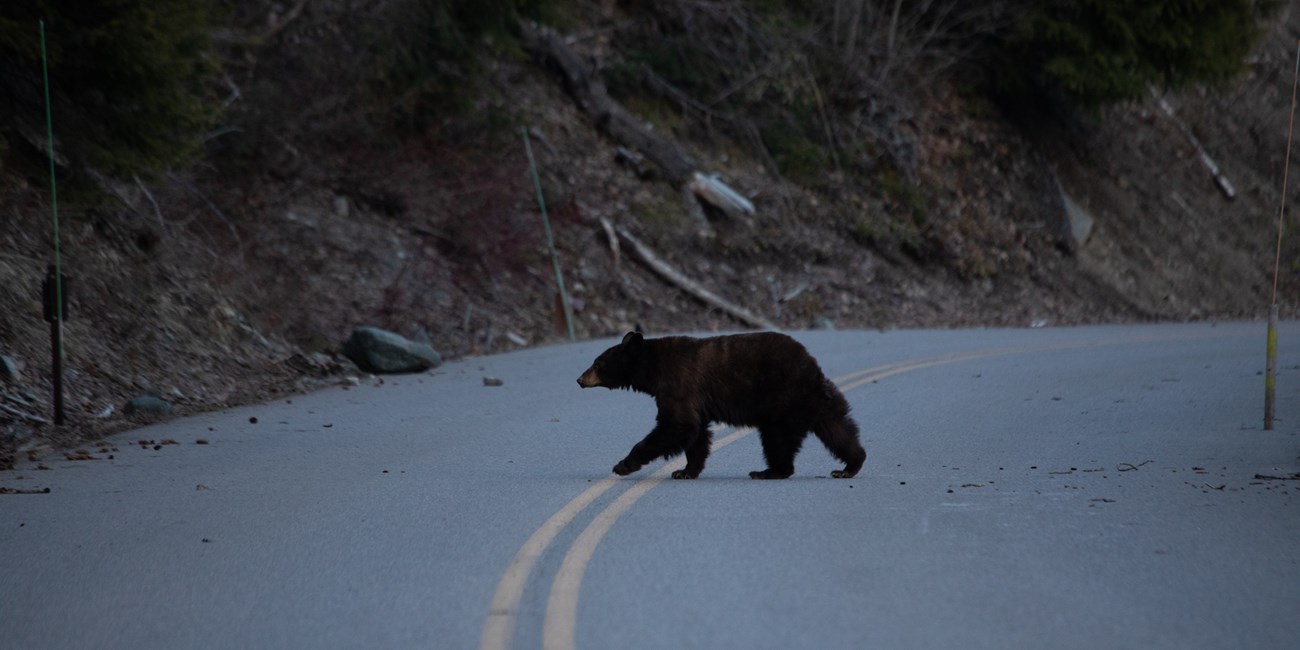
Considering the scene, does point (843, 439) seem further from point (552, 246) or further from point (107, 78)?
point (552, 246)

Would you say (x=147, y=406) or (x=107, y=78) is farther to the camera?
(x=107, y=78)

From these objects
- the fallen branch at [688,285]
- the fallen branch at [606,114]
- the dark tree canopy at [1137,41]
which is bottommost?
the fallen branch at [688,285]

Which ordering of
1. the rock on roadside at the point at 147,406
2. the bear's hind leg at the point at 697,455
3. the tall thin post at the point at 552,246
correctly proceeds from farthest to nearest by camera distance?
the tall thin post at the point at 552,246, the rock on roadside at the point at 147,406, the bear's hind leg at the point at 697,455

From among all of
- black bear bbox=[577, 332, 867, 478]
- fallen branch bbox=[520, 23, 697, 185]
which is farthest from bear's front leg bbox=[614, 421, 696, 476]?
fallen branch bbox=[520, 23, 697, 185]

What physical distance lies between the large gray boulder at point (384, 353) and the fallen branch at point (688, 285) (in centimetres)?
905

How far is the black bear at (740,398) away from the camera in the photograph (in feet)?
29.8

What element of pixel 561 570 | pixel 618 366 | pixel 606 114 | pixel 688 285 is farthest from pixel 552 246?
pixel 561 570

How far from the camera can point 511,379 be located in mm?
16578

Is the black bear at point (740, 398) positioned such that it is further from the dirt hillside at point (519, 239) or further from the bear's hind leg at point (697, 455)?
the dirt hillside at point (519, 239)

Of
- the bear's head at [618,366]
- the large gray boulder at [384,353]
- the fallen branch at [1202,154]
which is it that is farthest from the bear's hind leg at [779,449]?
the fallen branch at [1202,154]

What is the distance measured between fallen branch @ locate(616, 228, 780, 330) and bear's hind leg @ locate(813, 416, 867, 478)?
54.7 feet

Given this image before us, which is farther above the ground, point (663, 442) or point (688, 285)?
point (688, 285)

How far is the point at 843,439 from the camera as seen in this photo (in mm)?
9148

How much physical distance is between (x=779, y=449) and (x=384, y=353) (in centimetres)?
933
